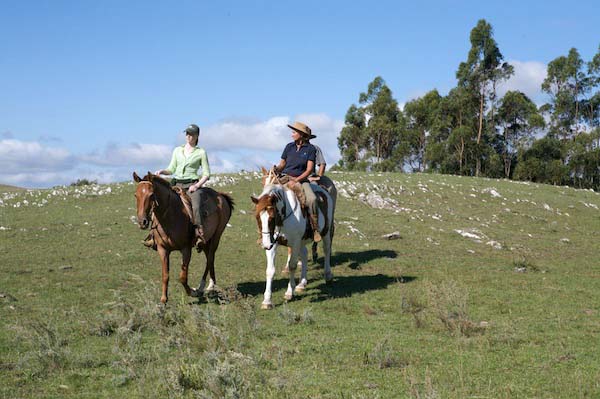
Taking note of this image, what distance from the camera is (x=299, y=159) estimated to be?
11.9 meters

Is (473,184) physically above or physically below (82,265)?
above

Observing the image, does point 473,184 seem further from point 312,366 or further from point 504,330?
point 312,366

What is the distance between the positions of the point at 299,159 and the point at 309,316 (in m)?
3.91

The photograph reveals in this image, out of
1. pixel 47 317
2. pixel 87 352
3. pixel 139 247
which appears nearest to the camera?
pixel 87 352

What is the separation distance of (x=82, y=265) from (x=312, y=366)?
875cm

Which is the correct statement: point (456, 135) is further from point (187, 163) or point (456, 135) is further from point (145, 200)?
point (145, 200)

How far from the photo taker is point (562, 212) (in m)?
26.1

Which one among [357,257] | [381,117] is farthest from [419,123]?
[357,257]

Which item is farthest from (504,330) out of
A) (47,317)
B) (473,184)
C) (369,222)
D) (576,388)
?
(473,184)

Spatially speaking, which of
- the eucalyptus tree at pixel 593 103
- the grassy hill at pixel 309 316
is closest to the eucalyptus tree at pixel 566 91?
the eucalyptus tree at pixel 593 103

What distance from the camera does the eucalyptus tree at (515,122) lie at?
56.3m

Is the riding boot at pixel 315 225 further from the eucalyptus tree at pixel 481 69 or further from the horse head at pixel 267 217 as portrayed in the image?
the eucalyptus tree at pixel 481 69

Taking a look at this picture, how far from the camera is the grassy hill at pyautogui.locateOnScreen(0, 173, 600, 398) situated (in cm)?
612

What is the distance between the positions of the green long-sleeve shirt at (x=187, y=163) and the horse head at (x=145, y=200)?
150 centimetres
